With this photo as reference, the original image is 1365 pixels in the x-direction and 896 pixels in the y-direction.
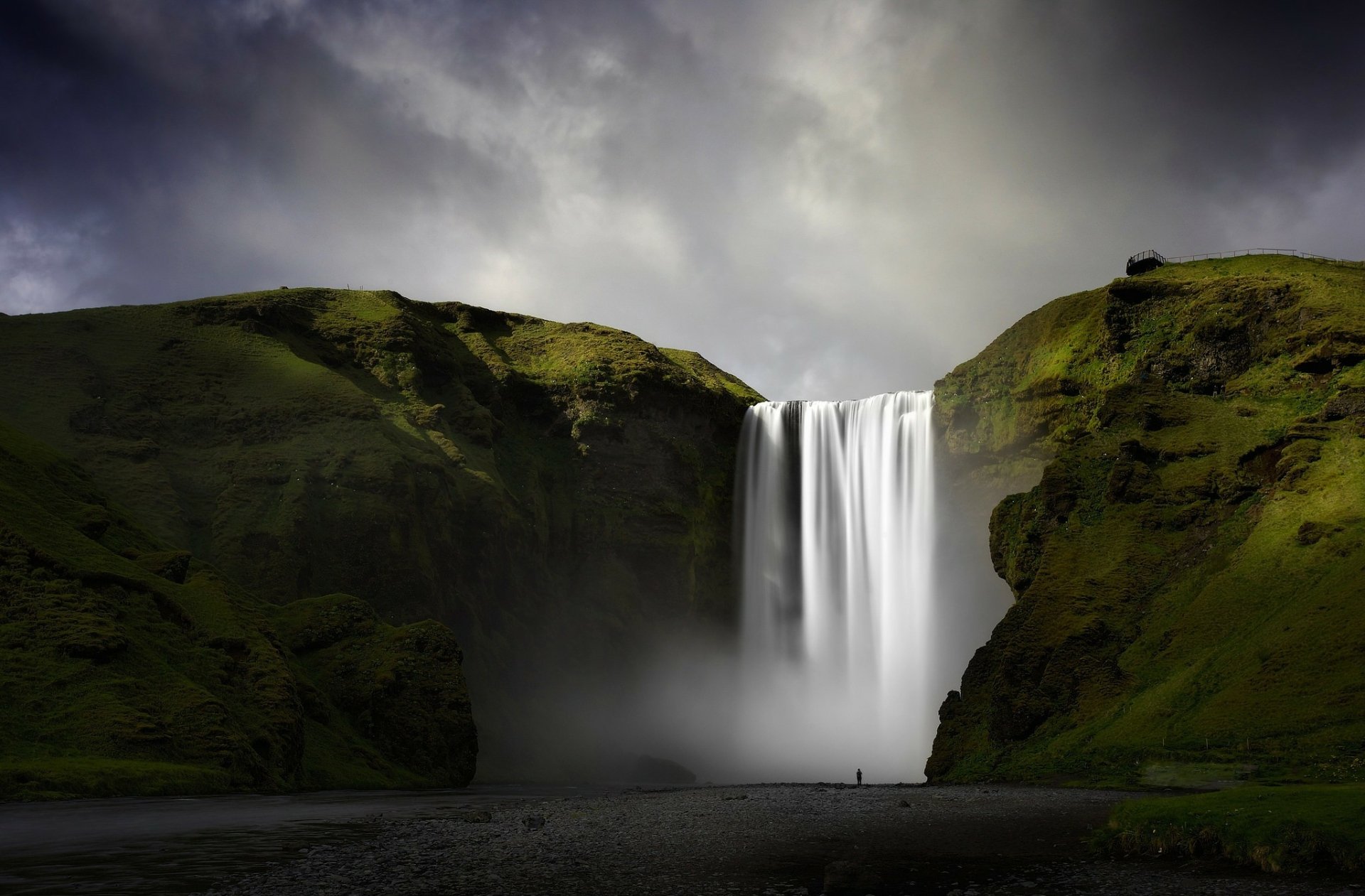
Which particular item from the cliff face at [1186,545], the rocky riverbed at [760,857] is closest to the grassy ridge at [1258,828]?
the rocky riverbed at [760,857]

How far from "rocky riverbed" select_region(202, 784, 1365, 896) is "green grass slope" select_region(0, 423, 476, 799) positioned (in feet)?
44.0

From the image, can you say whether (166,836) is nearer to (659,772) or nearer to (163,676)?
(163,676)

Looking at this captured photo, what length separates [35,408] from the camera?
72.4 meters

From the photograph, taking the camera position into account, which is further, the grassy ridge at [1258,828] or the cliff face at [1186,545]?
the cliff face at [1186,545]

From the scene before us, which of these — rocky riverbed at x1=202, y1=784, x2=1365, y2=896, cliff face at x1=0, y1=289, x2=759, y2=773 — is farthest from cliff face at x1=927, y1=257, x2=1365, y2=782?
cliff face at x1=0, y1=289, x2=759, y2=773

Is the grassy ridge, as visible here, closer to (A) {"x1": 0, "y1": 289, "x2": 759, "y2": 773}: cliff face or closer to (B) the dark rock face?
(A) {"x1": 0, "y1": 289, "x2": 759, "y2": 773}: cliff face

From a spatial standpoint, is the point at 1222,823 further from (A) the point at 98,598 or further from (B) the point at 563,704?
(B) the point at 563,704

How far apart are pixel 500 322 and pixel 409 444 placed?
118ft

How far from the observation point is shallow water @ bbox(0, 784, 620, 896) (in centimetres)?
1580

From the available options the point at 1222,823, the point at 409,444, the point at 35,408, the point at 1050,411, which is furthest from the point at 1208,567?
the point at 35,408

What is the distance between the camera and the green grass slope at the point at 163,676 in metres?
33.4

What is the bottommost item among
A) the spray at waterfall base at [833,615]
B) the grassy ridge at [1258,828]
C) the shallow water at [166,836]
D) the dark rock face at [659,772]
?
the dark rock face at [659,772]

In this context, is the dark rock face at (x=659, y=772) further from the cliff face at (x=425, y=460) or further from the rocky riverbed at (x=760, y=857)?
the rocky riverbed at (x=760, y=857)

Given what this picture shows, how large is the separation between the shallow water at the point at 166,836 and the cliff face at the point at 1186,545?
88.2ft
